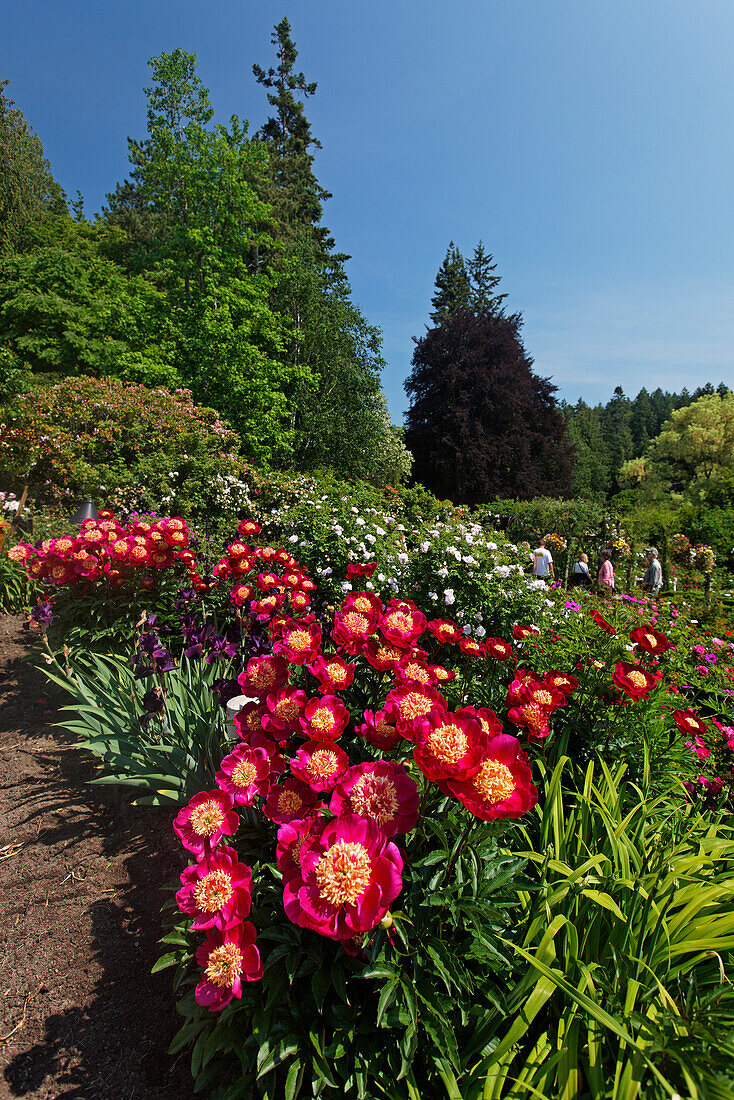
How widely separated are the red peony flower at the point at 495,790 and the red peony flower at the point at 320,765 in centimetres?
29

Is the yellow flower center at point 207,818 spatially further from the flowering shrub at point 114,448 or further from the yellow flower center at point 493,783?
the flowering shrub at point 114,448

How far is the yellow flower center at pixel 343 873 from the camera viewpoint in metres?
0.90

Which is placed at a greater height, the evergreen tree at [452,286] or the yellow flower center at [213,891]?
the evergreen tree at [452,286]

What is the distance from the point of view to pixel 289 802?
120cm

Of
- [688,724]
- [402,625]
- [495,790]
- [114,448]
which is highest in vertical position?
[114,448]

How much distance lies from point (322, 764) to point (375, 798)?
0.55ft

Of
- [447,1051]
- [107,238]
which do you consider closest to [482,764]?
[447,1051]

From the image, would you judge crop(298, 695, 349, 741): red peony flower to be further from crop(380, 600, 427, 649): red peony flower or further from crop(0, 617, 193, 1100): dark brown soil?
crop(0, 617, 193, 1100): dark brown soil

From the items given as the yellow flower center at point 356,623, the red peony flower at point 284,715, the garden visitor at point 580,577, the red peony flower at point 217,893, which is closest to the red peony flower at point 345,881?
the red peony flower at point 217,893

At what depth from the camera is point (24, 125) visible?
1984 centimetres

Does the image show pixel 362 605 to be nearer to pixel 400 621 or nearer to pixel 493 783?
pixel 400 621

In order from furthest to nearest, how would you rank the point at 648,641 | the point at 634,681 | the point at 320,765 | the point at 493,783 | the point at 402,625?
the point at 648,641, the point at 634,681, the point at 402,625, the point at 320,765, the point at 493,783

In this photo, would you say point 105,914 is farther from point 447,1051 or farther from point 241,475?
point 241,475

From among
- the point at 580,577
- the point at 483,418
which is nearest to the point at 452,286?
the point at 483,418
